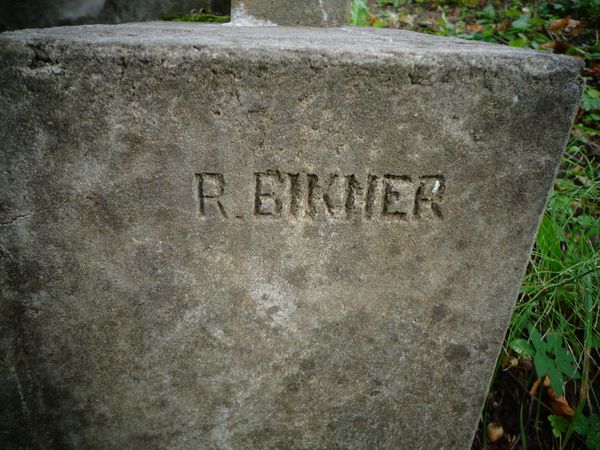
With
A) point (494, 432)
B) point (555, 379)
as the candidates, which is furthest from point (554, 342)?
A: point (494, 432)

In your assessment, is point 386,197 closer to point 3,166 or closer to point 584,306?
point 3,166

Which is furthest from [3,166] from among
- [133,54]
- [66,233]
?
[133,54]

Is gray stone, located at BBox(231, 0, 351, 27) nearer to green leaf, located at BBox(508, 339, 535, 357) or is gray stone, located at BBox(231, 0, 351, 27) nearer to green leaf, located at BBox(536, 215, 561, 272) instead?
green leaf, located at BBox(536, 215, 561, 272)

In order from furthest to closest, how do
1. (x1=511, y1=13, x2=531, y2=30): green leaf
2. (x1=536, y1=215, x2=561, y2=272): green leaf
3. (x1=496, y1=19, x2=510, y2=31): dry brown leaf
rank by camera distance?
(x1=496, y1=19, x2=510, y2=31): dry brown leaf, (x1=511, y1=13, x2=531, y2=30): green leaf, (x1=536, y1=215, x2=561, y2=272): green leaf

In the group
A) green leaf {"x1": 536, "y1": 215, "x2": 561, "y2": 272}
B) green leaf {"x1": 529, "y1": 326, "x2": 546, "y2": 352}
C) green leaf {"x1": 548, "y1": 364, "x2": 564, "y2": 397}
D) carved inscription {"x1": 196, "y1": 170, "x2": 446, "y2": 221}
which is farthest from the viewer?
green leaf {"x1": 536, "y1": 215, "x2": 561, "y2": 272}

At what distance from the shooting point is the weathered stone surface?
0.91 metres

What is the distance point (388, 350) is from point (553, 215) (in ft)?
3.90

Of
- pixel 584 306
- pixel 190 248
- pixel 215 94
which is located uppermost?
pixel 215 94

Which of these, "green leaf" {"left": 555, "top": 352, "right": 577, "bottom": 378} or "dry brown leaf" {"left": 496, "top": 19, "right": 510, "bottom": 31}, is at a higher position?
"dry brown leaf" {"left": 496, "top": 19, "right": 510, "bottom": 31}

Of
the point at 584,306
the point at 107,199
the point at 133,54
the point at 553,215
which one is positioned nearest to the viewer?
the point at 133,54

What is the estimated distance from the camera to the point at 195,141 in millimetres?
954

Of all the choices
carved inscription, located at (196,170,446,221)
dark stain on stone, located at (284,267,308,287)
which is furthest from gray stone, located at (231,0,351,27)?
dark stain on stone, located at (284,267,308,287)

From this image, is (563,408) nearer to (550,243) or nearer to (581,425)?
(581,425)

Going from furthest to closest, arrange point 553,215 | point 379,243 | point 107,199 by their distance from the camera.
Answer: point 553,215, point 379,243, point 107,199
